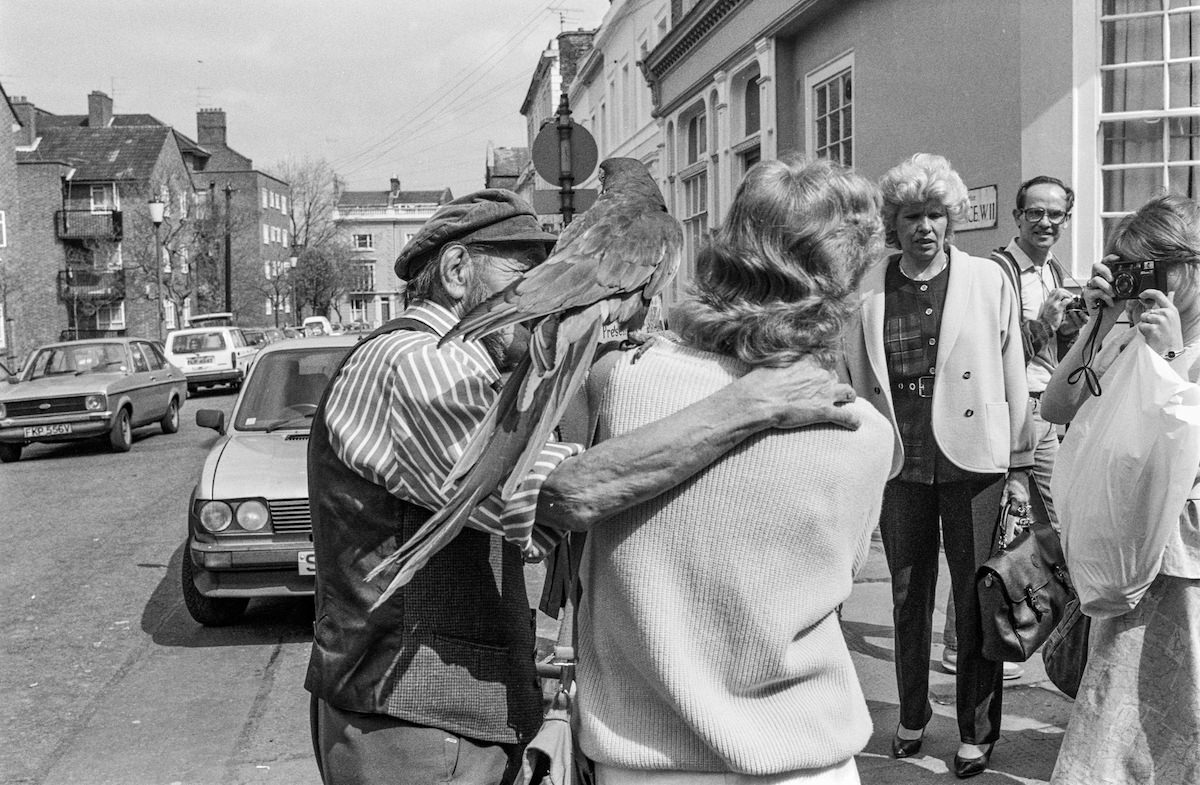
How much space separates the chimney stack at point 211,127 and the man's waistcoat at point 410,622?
82223 mm

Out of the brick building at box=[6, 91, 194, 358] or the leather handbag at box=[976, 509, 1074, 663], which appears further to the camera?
the brick building at box=[6, 91, 194, 358]

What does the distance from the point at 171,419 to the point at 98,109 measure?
53.8 metres

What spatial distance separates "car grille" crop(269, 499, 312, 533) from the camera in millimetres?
6684

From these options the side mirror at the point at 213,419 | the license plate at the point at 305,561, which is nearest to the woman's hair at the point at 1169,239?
the license plate at the point at 305,561

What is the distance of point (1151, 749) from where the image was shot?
3.25m

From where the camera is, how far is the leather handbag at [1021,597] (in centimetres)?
383

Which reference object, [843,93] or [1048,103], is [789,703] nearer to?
[1048,103]

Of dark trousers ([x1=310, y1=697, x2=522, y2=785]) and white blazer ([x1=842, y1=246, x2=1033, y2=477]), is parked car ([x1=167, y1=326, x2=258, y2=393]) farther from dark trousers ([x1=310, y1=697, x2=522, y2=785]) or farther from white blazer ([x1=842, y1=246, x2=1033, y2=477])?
dark trousers ([x1=310, y1=697, x2=522, y2=785])

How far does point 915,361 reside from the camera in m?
4.39

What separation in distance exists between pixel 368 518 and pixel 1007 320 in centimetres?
306

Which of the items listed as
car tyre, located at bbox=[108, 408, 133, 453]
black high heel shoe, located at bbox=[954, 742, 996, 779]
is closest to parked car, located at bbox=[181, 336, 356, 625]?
black high heel shoe, located at bbox=[954, 742, 996, 779]

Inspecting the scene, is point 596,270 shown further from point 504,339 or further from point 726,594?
point 726,594

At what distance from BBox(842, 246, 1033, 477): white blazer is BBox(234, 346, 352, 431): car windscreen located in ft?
15.1

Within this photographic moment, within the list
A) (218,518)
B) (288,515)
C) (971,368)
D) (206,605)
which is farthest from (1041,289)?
(206,605)
